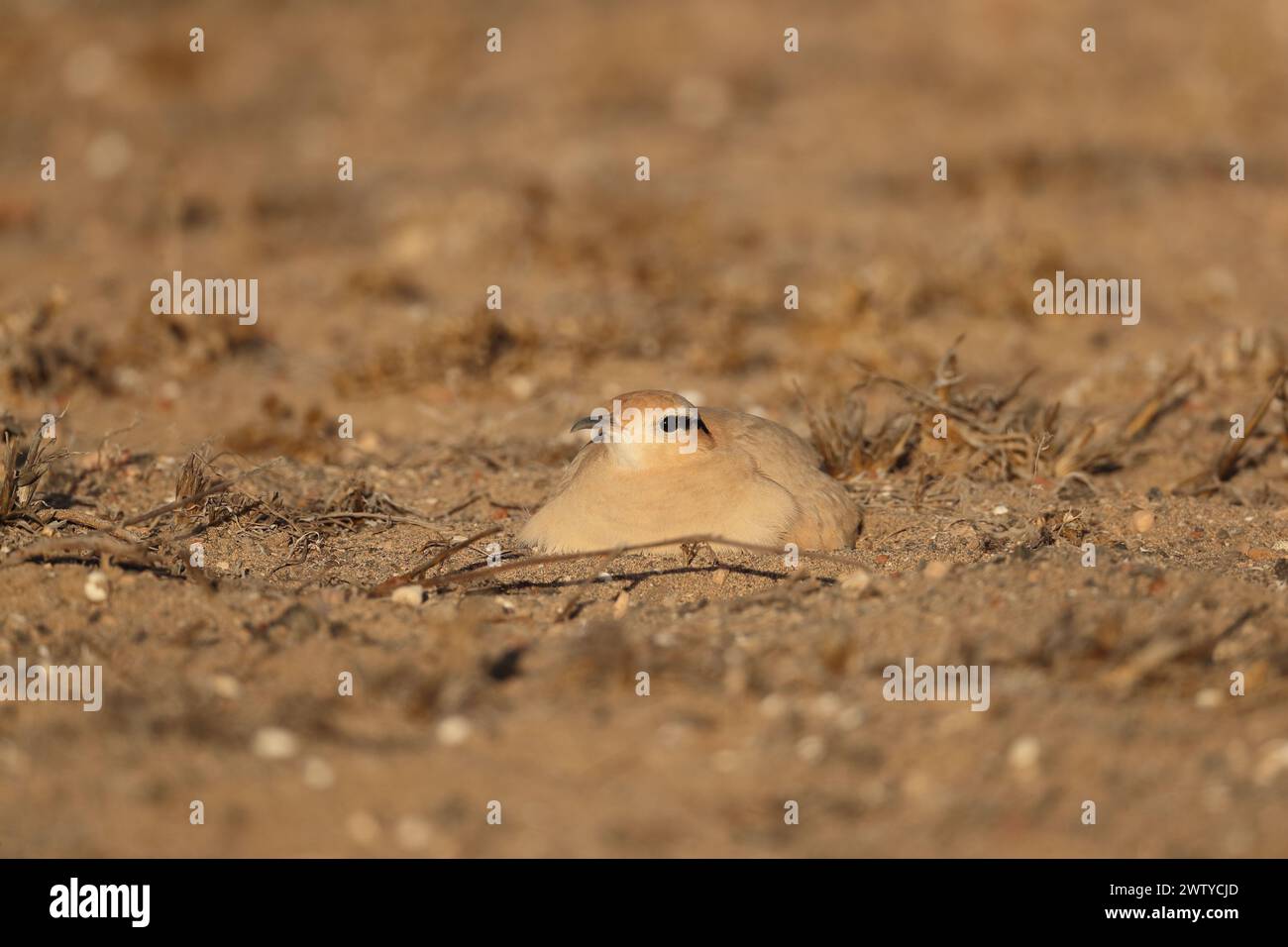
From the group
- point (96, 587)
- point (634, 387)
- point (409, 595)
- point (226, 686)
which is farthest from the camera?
point (634, 387)

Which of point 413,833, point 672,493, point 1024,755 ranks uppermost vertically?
point 672,493

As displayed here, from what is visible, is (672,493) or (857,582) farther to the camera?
(672,493)

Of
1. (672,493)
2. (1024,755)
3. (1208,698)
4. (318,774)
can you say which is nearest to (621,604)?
(672,493)

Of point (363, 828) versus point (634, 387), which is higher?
point (634, 387)

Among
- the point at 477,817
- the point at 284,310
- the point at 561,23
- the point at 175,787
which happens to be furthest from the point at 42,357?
the point at 561,23

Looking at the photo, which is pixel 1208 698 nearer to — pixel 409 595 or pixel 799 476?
pixel 799 476

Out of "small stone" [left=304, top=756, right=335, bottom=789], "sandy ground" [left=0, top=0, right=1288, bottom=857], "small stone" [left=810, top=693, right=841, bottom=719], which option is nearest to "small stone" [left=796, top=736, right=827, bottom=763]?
"sandy ground" [left=0, top=0, right=1288, bottom=857]
